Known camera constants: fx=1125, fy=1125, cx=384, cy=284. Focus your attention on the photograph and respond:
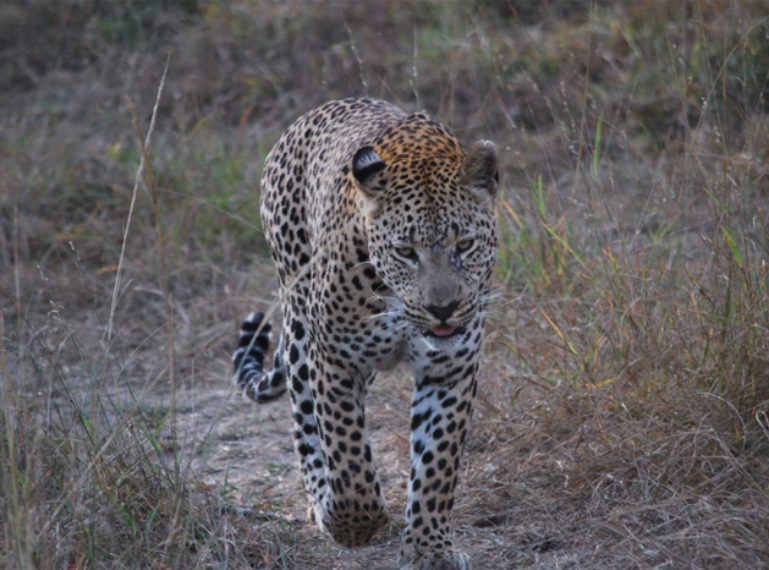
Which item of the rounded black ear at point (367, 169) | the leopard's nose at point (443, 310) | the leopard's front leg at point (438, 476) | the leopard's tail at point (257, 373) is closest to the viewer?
the leopard's nose at point (443, 310)

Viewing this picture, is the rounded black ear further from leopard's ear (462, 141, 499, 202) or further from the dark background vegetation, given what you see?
the dark background vegetation

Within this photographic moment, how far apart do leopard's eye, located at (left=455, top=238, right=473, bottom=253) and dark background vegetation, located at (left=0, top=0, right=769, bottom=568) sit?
1.05 metres

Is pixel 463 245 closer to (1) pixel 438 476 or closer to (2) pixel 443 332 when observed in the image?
(2) pixel 443 332

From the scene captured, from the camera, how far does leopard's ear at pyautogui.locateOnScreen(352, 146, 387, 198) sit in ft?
14.0

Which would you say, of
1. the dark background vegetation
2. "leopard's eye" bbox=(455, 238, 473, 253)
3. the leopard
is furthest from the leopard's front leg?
"leopard's eye" bbox=(455, 238, 473, 253)

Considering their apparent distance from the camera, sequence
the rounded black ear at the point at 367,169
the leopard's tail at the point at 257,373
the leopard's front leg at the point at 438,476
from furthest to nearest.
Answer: the leopard's tail at the point at 257,373
the leopard's front leg at the point at 438,476
the rounded black ear at the point at 367,169

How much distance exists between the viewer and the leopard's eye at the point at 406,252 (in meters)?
4.12

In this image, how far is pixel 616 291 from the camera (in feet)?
17.1

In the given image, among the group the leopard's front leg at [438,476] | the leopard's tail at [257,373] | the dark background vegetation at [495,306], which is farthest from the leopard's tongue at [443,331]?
the leopard's tail at [257,373]

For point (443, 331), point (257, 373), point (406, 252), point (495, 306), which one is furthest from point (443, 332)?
point (495, 306)

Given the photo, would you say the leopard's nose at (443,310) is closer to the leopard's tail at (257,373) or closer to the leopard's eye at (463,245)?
the leopard's eye at (463,245)

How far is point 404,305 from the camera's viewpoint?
4.18 m

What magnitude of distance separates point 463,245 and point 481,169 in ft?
1.02

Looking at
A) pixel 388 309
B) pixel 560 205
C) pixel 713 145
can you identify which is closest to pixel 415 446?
pixel 388 309
